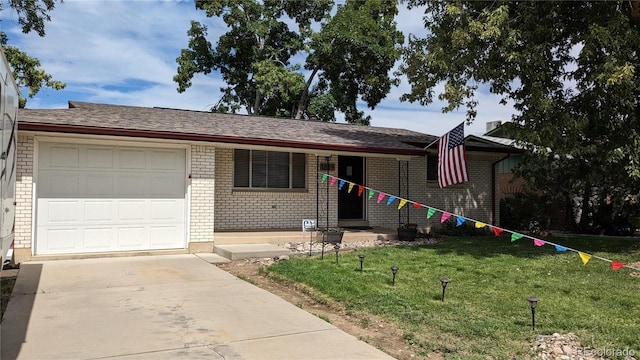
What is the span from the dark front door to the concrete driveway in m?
6.56

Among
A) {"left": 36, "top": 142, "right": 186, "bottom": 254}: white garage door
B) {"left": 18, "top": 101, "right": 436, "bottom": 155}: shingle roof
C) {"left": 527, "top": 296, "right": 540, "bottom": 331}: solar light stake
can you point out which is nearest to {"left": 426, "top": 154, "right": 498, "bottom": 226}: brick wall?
{"left": 18, "top": 101, "right": 436, "bottom": 155}: shingle roof

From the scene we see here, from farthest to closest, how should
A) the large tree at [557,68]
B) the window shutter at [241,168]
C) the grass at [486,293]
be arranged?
the window shutter at [241,168] < the large tree at [557,68] < the grass at [486,293]

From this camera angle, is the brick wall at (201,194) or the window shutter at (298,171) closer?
the brick wall at (201,194)

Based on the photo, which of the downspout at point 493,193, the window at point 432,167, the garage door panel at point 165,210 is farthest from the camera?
the downspout at point 493,193

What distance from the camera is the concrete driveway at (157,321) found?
4770 millimetres

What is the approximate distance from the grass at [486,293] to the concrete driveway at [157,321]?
0.91 m

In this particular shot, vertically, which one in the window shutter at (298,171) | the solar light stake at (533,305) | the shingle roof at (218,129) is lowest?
the solar light stake at (533,305)

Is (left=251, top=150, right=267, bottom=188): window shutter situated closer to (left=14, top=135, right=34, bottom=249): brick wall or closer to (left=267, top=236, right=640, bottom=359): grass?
(left=267, top=236, right=640, bottom=359): grass

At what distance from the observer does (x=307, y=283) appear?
7.84 meters

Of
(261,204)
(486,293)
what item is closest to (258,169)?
(261,204)

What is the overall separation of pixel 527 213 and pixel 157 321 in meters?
15.3

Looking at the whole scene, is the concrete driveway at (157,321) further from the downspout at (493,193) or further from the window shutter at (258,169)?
the downspout at (493,193)

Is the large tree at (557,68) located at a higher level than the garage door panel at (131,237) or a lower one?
higher

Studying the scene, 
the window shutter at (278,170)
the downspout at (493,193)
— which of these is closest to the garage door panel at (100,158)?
the window shutter at (278,170)
